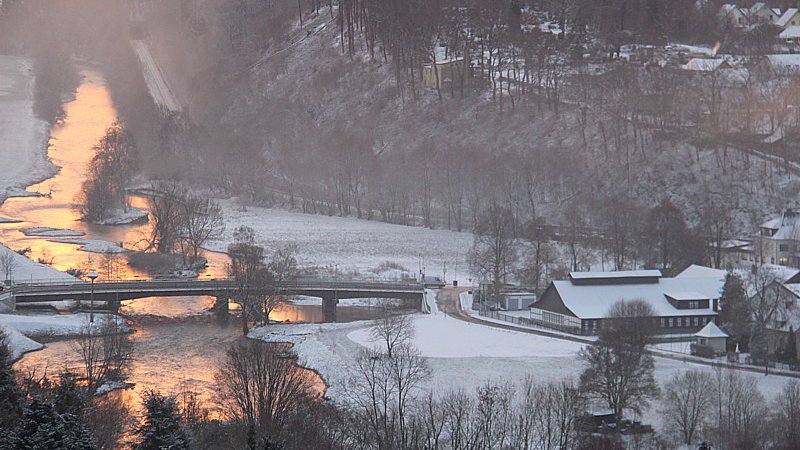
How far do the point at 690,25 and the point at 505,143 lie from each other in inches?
948

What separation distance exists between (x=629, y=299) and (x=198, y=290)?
63.2 feet

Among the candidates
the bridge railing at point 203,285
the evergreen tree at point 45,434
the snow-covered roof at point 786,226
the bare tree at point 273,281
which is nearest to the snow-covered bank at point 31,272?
the bridge railing at point 203,285

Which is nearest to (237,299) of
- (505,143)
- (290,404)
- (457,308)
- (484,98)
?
(457,308)

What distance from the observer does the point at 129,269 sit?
71.7 m

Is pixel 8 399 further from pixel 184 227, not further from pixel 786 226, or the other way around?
pixel 184 227


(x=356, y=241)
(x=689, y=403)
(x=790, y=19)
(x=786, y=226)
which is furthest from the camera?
(x=790, y=19)

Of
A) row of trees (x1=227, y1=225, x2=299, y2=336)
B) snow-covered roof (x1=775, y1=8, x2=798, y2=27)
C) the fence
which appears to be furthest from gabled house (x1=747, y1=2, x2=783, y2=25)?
the fence

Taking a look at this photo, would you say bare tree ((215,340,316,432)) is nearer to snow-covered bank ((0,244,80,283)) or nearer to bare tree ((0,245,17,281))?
snow-covered bank ((0,244,80,283))

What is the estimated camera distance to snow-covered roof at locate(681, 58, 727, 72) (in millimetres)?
98312

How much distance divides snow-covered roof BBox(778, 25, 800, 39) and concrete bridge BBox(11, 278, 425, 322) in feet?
178

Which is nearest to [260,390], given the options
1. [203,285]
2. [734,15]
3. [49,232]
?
[203,285]

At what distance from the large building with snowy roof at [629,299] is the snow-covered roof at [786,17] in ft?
186

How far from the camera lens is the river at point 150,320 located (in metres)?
50.6

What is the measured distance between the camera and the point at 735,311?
54.3 m
